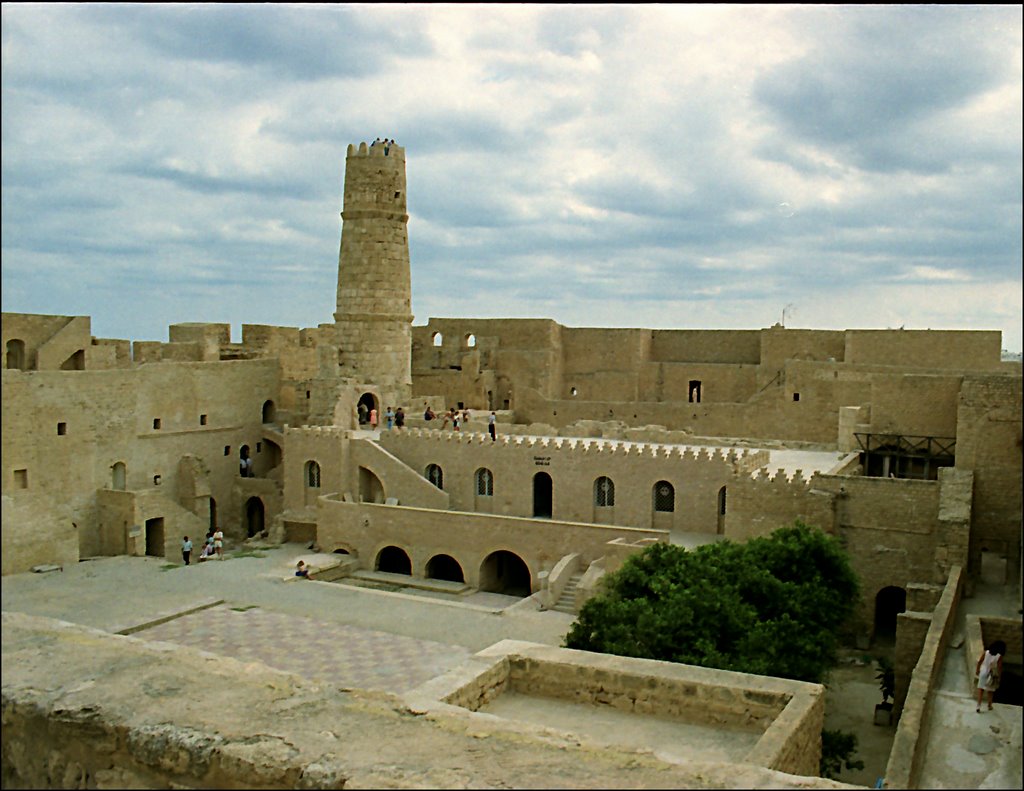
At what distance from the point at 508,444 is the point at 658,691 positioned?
1882 cm

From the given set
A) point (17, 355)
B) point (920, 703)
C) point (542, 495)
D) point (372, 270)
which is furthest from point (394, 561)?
point (920, 703)

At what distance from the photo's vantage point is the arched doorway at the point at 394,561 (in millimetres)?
26766

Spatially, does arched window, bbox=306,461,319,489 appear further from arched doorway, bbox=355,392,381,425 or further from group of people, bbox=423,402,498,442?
group of people, bbox=423,402,498,442

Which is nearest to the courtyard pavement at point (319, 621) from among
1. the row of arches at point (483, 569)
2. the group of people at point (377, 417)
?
the row of arches at point (483, 569)

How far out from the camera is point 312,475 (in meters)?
29.2

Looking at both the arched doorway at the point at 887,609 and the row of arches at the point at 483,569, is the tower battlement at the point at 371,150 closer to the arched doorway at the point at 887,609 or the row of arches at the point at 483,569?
the row of arches at the point at 483,569

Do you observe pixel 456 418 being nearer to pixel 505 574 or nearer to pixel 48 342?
pixel 505 574

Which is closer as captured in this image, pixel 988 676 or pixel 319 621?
pixel 988 676

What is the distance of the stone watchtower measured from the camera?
3256 centimetres

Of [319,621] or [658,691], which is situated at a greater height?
[658,691]

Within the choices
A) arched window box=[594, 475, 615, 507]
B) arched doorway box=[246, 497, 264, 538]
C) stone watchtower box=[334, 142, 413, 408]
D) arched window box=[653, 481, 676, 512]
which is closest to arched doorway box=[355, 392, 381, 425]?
stone watchtower box=[334, 142, 413, 408]

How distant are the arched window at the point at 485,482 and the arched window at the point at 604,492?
10.2 feet

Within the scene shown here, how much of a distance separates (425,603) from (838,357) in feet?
63.2

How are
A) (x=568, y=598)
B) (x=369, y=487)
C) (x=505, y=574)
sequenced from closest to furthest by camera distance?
1. (x=568, y=598)
2. (x=505, y=574)
3. (x=369, y=487)
